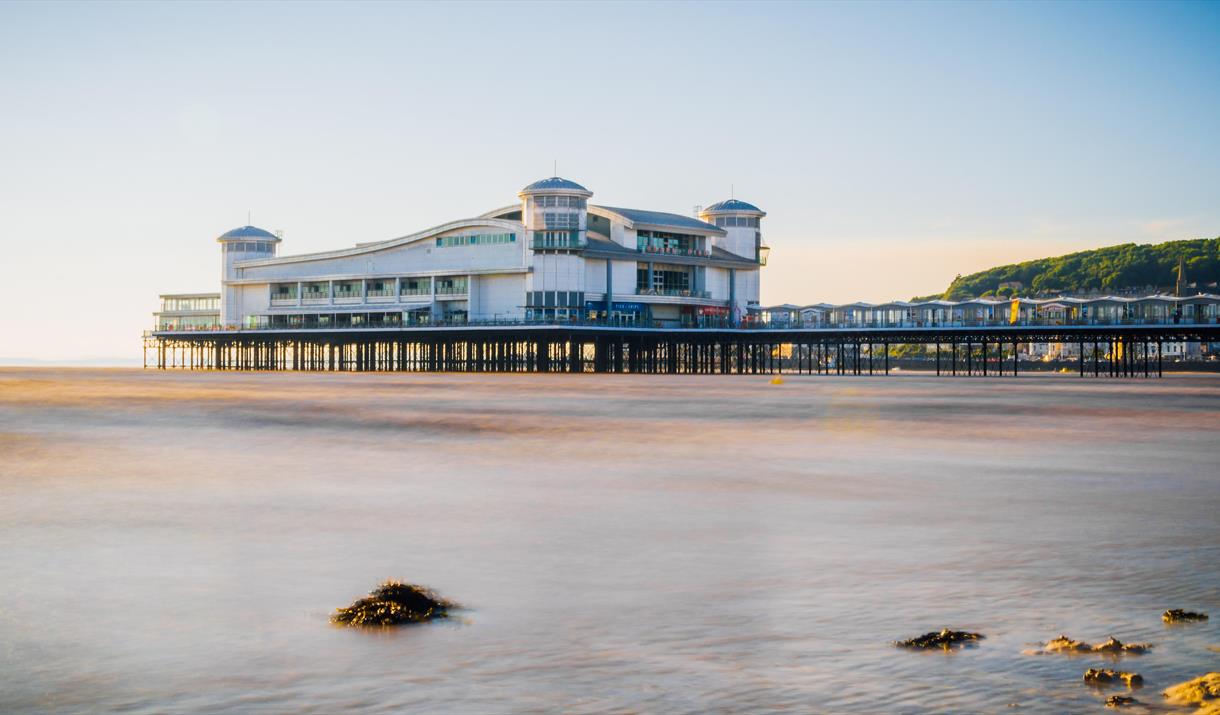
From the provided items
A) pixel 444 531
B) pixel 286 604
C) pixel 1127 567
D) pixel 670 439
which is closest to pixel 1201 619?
pixel 1127 567

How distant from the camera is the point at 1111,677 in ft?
23.4

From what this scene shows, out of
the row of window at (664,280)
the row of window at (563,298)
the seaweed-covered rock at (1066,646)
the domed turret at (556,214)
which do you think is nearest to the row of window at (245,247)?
the domed turret at (556,214)

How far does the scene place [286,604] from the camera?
9.42 meters

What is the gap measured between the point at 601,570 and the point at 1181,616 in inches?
180

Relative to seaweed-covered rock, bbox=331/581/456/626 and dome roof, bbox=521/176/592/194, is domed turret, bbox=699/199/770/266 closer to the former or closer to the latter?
dome roof, bbox=521/176/592/194

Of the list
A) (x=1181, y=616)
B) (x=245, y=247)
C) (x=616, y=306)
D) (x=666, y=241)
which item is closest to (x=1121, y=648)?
(x=1181, y=616)

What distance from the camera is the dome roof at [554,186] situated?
9394 cm

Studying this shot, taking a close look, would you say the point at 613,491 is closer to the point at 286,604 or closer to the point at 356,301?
the point at 286,604

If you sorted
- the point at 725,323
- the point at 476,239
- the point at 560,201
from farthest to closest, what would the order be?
the point at 725,323 < the point at 476,239 < the point at 560,201

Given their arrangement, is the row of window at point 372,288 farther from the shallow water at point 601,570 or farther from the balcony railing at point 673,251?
the shallow water at point 601,570

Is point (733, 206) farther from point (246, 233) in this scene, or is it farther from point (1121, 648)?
point (1121, 648)

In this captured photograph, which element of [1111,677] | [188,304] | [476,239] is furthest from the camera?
[188,304]

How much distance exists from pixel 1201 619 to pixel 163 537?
944 cm

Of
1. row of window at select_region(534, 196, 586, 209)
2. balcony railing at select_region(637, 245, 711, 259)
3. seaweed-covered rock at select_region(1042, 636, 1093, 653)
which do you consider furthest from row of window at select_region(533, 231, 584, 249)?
seaweed-covered rock at select_region(1042, 636, 1093, 653)
